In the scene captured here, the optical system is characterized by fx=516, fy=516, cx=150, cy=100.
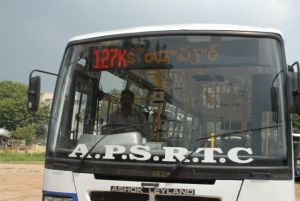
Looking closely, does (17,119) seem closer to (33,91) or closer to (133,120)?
(33,91)

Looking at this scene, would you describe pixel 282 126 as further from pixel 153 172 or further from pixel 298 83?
pixel 153 172

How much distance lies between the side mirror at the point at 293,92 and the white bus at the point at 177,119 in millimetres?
12

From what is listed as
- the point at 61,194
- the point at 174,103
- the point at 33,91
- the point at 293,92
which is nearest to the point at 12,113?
the point at 33,91

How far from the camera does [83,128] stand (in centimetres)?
511

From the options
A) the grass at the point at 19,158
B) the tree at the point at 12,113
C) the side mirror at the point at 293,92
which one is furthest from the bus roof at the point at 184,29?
the tree at the point at 12,113

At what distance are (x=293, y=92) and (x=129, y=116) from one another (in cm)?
151

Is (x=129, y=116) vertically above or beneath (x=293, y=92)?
beneath

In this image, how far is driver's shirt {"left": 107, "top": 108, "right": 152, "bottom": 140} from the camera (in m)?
4.69

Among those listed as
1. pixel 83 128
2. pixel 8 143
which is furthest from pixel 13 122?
pixel 83 128

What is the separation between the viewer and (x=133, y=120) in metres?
4.81

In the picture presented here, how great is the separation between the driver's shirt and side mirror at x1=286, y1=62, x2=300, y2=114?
49.9 inches

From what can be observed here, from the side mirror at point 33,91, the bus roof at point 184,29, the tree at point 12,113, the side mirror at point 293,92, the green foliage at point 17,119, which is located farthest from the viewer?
the tree at point 12,113

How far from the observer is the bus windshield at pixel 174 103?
4500 mm

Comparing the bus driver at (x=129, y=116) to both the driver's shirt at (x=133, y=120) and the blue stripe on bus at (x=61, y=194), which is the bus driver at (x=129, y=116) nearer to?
the driver's shirt at (x=133, y=120)
